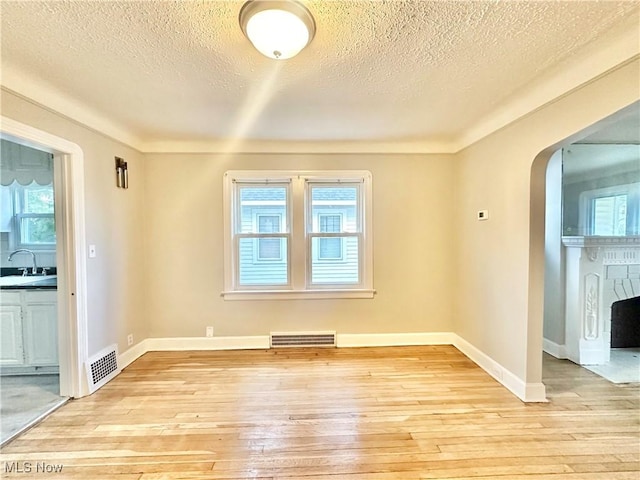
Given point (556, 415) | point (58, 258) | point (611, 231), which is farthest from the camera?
point (611, 231)

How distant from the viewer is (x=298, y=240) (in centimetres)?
378

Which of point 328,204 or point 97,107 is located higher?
point 97,107

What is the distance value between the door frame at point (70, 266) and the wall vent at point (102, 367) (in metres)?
0.06

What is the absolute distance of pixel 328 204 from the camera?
3.85 metres

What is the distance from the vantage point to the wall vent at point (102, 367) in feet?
9.00

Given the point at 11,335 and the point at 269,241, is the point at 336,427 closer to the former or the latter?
the point at 269,241

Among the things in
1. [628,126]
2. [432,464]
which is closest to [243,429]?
[432,464]

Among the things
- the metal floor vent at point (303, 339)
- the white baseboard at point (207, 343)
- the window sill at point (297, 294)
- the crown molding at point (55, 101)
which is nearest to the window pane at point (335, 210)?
the window sill at point (297, 294)

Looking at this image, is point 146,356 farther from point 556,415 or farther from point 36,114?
point 556,415

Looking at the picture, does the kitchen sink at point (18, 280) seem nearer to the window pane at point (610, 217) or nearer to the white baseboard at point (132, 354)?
the white baseboard at point (132, 354)

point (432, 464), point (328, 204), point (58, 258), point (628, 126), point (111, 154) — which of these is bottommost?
point (432, 464)

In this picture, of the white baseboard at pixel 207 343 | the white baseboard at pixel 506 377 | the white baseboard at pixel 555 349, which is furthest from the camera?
the white baseboard at pixel 207 343

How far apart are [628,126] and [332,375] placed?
386 centimetres

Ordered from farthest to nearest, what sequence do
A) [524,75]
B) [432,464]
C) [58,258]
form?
[58,258] < [524,75] < [432,464]
